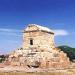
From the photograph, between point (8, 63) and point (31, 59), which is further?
point (8, 63)

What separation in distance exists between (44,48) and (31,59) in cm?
368

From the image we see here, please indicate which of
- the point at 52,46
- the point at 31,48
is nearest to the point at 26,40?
the point at 31,48

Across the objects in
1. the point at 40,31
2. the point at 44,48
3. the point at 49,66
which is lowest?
the point at 49,66

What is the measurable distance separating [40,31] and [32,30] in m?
1.64

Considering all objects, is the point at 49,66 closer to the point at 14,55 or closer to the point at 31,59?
the point at 31,59

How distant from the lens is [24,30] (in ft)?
162

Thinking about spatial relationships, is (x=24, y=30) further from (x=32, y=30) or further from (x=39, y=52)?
(x=39, y=52)

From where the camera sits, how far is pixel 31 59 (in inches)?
1796

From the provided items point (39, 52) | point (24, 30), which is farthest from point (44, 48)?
point (24, 30)

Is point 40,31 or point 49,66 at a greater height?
point 40,31

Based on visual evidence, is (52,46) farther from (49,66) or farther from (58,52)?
(49,66)

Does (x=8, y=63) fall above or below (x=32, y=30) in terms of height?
below

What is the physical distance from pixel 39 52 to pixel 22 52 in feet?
12.4

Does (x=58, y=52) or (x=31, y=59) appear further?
(x=58, y=52)
